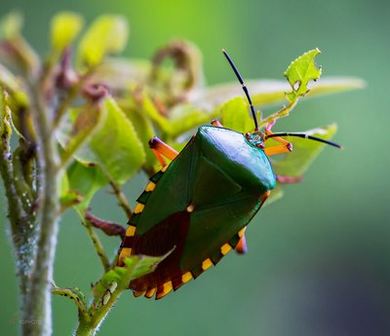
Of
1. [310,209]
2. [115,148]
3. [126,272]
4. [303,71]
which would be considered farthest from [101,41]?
[310,209]

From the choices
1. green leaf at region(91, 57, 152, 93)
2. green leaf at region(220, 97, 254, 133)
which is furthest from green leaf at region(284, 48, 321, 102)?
green leaf at region(91, 57, 152, 93)

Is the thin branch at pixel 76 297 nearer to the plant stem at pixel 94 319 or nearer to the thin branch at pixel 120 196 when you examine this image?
the plant stem at pixel 94 319

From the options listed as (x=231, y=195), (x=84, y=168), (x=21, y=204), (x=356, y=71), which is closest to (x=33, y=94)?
(x=21, y=204)

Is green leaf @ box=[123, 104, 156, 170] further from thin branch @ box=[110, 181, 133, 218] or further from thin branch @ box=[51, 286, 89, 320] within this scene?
thin branch @ box=[51, 286, 89, 320]

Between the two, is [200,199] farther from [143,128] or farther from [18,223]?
[18,223]

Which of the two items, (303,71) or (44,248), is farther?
(303,71)

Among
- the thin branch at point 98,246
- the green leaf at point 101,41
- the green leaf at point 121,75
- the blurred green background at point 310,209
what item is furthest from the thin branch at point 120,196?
the blurred green background at point 310,209
